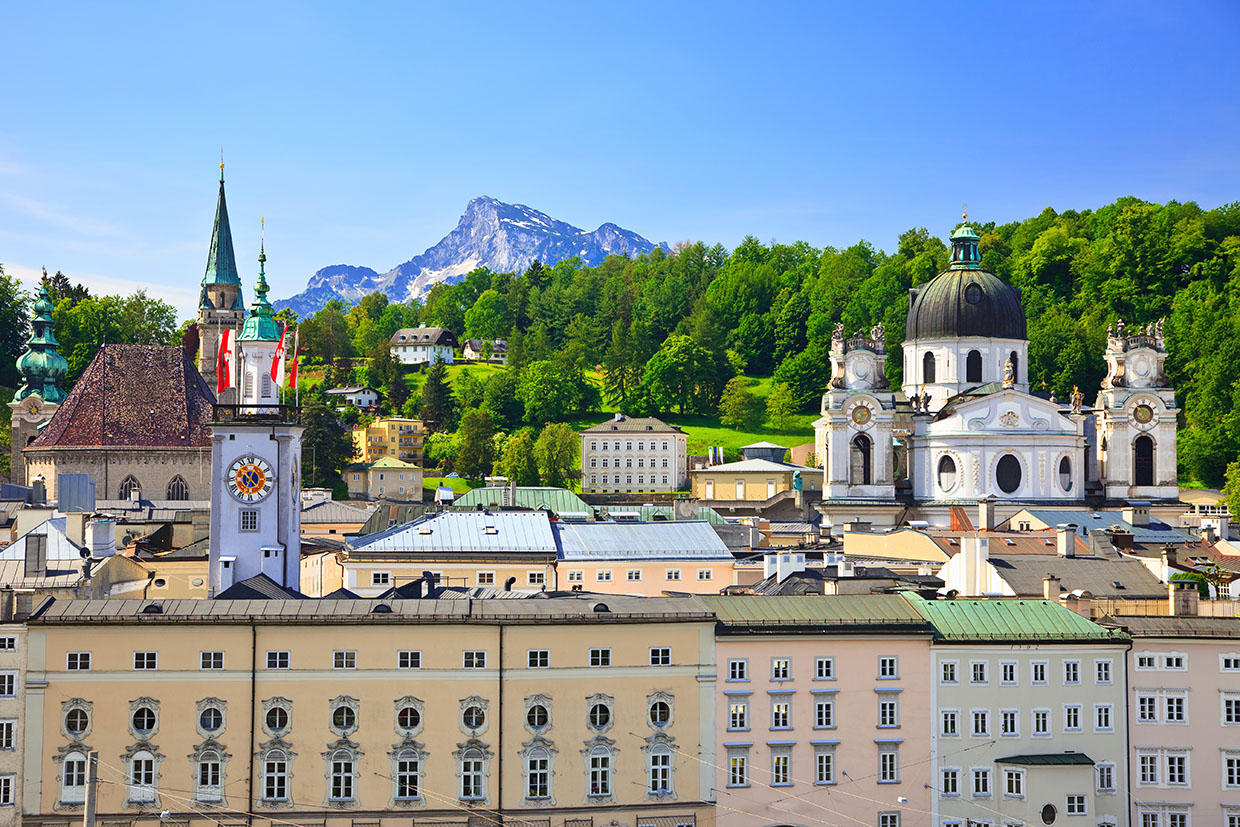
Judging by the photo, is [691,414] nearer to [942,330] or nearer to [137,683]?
[942,330]

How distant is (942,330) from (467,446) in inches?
1869

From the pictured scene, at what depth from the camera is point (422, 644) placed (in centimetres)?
4294

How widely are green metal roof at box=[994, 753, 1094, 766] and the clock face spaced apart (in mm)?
26593

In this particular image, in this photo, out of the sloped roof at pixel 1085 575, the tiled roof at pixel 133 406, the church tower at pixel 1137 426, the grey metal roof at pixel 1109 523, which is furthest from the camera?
the church tower at pixel 1137 426

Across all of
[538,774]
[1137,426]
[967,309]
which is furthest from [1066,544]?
[967,309]

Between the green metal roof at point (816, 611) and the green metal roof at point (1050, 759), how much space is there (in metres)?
3.89

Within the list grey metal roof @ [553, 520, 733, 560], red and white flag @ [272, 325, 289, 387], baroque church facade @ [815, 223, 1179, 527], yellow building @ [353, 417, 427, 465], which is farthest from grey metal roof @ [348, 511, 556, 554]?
yellow building @ [353, 417, 427, 465]

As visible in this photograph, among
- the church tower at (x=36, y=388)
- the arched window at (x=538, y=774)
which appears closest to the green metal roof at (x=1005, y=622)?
the arched window at (x=538, y=774)

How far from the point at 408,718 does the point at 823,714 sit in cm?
1044

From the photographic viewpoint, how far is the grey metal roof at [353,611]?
42.4 metres

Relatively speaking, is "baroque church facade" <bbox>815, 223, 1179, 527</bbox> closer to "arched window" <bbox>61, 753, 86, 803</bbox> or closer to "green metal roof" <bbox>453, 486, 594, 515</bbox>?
"green metal roof" <bbox>453, 486, 594, 515</bbox>

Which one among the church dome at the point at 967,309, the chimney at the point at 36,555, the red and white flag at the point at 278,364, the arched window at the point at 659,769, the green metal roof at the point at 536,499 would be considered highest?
the church dome at the point at 967,309

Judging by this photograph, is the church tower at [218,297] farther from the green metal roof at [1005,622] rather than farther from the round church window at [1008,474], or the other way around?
the green metal roof at [1005,622]

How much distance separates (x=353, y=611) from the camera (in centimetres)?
4344
